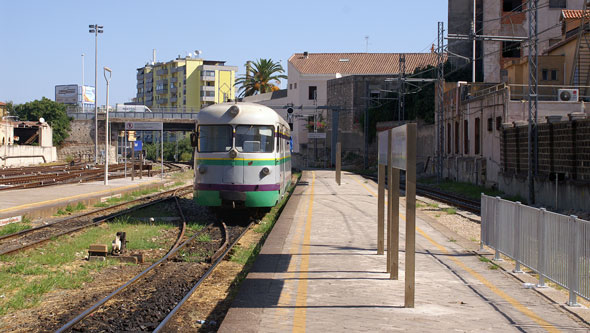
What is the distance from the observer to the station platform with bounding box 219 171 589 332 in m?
6.88

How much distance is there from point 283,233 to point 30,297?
6306 mm

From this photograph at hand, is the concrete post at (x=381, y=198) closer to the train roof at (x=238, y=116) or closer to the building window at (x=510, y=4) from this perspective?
the train roof at (x=238, y=116)

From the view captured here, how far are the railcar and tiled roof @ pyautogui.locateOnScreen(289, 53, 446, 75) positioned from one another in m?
65.1

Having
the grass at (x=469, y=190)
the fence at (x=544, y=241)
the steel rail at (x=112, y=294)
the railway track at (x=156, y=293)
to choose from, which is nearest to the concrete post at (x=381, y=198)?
the fence at (x=544, y=241)

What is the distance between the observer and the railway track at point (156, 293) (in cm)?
747

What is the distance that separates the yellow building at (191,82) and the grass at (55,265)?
335 ft

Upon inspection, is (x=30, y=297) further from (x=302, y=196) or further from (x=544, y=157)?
(x=544, y=157)

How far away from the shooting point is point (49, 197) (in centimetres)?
2402

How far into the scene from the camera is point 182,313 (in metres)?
8.10

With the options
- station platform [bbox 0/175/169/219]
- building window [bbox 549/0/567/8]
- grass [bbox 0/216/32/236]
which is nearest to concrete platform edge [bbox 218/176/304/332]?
grass [bbox 0/216/32/236]

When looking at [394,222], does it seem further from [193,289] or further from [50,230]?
[50,230]

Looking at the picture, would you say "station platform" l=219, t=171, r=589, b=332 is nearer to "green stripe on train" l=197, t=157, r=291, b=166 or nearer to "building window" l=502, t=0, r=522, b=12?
"green stripe on train" l=197, t=157, r=291, b=166

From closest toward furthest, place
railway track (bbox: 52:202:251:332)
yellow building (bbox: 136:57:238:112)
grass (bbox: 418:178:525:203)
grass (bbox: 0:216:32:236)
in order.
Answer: railway track (bbox: 52:202:251:332) → grass (bbox: 0:216:32:236) → grass (bbox: 418:178:525:203) → yellow building (bbox: 136:57:238:112)

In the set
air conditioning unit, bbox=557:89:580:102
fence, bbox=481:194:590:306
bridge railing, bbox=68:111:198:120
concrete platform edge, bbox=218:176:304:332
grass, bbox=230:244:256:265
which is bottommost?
grass, bbox=230:244:256:265
